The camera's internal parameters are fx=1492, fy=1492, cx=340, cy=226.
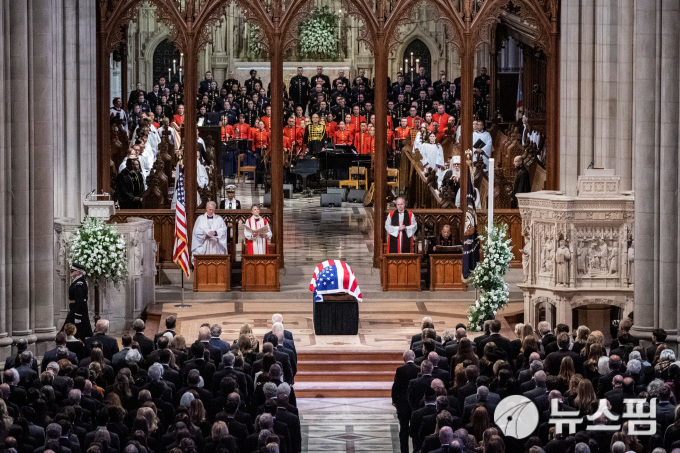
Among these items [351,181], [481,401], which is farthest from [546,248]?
[351,181]

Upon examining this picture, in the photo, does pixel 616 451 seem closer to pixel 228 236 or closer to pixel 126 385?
pixel 126 385

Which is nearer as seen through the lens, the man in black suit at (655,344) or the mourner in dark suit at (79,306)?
the man in black suit at (655,344)

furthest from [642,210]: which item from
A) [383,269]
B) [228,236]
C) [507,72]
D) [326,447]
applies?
[507,72]

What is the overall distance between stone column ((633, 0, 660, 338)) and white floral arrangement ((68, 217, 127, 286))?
25.8 ft

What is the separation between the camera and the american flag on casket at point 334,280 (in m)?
21.9

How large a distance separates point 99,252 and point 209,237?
12.6 feet

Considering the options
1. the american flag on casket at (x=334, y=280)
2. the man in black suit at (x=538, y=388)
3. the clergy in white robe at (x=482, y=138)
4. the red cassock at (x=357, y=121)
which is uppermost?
the red cassock at (x=357, y=121)

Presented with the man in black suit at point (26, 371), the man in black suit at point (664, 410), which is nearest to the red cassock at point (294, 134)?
the man in black suit at point (26, 371)

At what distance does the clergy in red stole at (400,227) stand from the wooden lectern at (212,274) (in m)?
2.88

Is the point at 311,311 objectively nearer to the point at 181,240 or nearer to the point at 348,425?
the point at 181,240

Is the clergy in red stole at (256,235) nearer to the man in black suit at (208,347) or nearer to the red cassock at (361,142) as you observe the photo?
the red cassock at (361,142)

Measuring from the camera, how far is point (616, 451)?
478 inches

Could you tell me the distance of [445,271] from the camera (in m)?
26.4

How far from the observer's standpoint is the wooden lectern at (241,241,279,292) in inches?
1033
